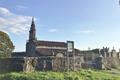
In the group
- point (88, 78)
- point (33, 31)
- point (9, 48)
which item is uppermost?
point (33, 31)

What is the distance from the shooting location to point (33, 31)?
262 ft

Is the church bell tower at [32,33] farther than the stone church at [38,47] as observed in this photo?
Yes

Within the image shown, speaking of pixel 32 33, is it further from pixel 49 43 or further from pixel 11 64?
pixel 11 64

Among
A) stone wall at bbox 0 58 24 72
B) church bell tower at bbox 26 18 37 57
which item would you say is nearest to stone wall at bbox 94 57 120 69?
church bell tower at bbox 26 18 37 57

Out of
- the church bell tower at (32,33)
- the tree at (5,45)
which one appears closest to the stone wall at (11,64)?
the tree at (5,45)

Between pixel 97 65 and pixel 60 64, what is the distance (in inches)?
736

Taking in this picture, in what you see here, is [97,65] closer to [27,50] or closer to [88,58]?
[88,58]

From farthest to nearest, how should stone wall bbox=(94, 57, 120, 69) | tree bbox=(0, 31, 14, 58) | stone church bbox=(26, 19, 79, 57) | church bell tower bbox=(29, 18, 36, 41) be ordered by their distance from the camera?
1. church bell tower bbox=(29, 18, 36, 41)
2. stone church bbox=(26, 19, 79, 57)
3. tree bbox=(0, 31, 14, 58)
4. stone wall bbox=(94, 57, 120, 69)

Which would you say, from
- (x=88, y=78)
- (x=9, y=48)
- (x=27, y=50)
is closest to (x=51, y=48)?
(x=27, y=50)

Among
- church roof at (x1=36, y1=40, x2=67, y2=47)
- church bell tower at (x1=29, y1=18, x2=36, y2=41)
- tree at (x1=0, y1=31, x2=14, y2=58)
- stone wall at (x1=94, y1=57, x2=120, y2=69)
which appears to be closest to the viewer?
stone wall at (x1=94, y1=57, x2=120, y2=69)

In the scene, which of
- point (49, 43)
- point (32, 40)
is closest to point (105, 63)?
point (49, 43)

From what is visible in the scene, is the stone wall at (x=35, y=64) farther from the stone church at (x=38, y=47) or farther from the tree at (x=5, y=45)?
the stone church at (x=38, y=47)

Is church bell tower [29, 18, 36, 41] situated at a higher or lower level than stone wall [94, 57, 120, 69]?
higher

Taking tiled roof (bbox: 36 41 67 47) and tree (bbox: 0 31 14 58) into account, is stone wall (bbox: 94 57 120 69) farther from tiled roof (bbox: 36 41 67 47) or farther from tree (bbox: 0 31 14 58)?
tree (bbox: 0 31 14 58)
